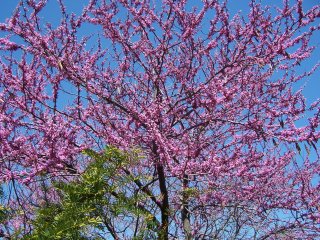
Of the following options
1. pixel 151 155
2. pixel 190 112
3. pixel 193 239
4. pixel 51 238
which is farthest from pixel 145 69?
pixel 51 238

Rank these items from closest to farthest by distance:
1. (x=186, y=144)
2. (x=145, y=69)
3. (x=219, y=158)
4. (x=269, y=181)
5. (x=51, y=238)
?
(x=51, y=238) → (x=186, y=144) → (x=219, y=158) → (x=145, y=69) → (x=269, y=181)

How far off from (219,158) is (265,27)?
174 cm

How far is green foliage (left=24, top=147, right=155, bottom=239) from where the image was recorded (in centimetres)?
385

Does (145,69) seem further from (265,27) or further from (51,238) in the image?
(51,238)

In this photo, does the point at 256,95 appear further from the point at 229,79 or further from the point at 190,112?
the point at 190,112

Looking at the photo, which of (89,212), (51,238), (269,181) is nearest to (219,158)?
(269,181)

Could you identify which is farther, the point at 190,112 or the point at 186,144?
the point at 190,112

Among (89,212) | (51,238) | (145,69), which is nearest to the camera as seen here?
(51,238)

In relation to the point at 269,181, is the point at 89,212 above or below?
below

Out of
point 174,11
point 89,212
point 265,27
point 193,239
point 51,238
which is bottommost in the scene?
point 51,238

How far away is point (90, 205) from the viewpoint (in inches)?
164

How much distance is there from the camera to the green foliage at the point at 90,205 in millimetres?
3846

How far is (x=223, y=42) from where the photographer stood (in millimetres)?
5715

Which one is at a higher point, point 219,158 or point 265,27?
point 265,27
